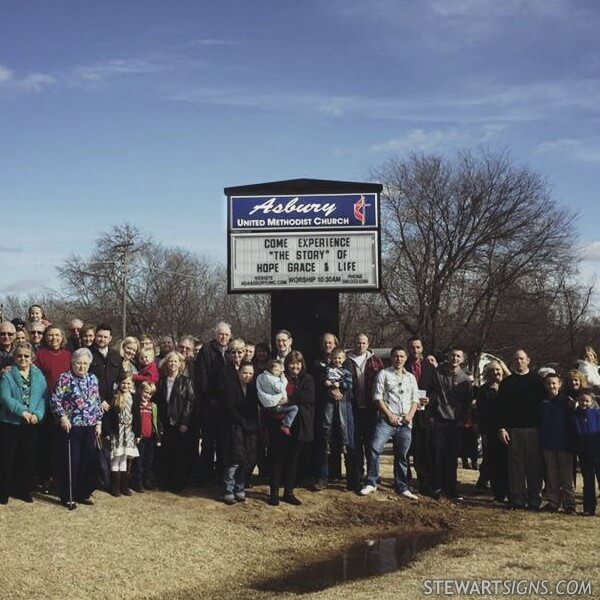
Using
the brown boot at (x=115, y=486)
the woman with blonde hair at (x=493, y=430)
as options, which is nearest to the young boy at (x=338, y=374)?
the woman with blonde hair at (x=493, y=430)

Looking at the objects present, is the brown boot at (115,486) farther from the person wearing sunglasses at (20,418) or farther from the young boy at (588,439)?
the young boy at (588,439)

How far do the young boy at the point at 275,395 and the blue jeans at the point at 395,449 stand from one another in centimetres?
135

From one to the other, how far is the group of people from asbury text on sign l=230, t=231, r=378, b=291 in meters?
1.45

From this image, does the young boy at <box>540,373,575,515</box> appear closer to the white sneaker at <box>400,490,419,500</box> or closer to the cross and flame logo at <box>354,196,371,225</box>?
the white sneaker at <box>400,490,419,500</box>

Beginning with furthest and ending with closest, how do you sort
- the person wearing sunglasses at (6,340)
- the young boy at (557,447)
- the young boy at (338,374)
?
the young boy at (338,374) < the young boy at (557,447) < the person wearing sunglasses at (6,340)

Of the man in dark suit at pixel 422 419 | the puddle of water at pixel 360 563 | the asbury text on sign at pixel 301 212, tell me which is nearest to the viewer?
the puddle of water at pixel 360 563

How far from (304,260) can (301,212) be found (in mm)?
758

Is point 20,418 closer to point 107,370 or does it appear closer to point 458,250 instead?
point 107,370

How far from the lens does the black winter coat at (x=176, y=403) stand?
32.1 ft

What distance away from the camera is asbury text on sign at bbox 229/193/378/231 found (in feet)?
39.3

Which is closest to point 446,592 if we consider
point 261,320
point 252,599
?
point 252,599

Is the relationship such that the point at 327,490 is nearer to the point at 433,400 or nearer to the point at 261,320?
the point at 433,400

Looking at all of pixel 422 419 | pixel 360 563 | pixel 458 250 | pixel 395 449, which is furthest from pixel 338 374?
pixel 458 250

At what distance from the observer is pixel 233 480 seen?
9.65 metres
